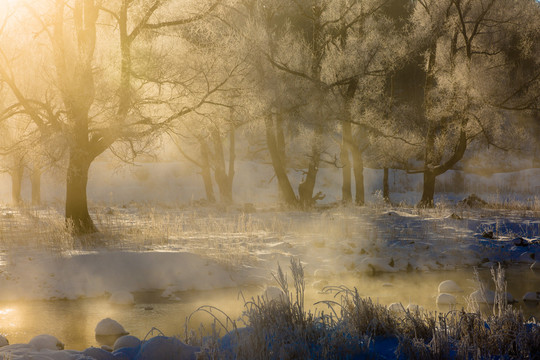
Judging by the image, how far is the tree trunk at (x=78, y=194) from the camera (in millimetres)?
13109

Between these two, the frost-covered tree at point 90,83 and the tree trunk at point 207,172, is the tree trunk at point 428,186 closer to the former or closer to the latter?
the tree trunk at point 207,172

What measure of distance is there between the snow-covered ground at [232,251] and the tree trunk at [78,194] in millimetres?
571

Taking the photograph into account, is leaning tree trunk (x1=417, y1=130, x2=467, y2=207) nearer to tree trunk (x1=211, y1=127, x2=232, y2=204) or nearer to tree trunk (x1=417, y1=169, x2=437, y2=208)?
tree trunk (x1=417, y1=169, x2=437, y2=208)

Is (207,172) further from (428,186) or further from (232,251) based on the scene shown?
(232,251)

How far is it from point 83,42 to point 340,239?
806 cm

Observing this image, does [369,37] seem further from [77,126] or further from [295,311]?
[295,311]

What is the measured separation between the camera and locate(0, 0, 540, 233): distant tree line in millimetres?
12992

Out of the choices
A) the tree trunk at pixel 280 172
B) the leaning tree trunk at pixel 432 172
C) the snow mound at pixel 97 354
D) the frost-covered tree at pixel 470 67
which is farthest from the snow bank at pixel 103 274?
the frost-covered tree at pixel 470 67

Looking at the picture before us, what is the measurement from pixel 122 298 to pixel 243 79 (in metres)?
8.30

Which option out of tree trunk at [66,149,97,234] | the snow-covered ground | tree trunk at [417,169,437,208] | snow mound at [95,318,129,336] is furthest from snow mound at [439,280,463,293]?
tree trunk at [417,169,437,208]

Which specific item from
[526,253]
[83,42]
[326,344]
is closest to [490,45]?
[526,253]

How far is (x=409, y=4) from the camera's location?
31.5 m

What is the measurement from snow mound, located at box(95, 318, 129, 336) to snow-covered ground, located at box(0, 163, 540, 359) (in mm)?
862

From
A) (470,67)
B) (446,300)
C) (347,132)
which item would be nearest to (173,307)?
(446,300)
